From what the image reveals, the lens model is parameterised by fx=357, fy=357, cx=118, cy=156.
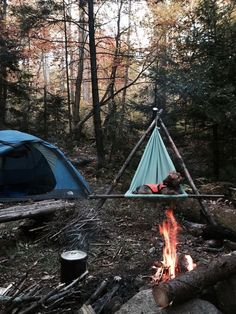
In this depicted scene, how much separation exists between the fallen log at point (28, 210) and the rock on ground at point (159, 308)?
65.8 inches

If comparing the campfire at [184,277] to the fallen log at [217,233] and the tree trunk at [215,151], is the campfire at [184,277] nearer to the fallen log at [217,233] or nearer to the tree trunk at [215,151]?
the fallen log at [217,233]

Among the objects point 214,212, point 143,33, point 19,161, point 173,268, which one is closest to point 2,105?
point 19,161

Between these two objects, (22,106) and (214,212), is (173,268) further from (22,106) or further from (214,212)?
(22,106)

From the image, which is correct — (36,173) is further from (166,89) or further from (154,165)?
(166,89)

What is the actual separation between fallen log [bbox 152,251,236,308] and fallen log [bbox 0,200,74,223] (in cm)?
174

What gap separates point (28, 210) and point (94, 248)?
810 millimetres

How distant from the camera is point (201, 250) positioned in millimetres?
3762

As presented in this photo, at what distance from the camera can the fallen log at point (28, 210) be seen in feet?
11.8

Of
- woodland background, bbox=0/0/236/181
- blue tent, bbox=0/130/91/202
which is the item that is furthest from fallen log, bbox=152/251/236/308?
woodland background, bbox=0/0/236/181

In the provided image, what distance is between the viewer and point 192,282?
2.43 meters

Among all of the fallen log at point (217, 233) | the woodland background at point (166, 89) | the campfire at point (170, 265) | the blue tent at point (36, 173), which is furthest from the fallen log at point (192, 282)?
the woodland background at point (166, 89)

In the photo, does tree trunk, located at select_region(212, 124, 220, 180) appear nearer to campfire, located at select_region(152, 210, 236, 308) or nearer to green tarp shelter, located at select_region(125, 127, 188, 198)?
green tarp shelter, located at select_region(125, 127, 188, 198)

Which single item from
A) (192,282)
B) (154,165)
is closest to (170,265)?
(192,282)

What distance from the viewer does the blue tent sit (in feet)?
17.6
